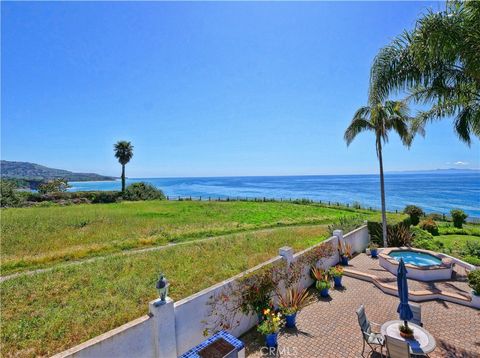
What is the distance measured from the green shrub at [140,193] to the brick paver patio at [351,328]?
139ft

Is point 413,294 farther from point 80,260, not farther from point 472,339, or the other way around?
point 80,260

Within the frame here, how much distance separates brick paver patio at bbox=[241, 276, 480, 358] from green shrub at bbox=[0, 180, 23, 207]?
4458cm

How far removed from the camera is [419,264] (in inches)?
427

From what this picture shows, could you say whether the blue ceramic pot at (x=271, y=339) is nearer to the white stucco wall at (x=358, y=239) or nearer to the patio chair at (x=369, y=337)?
the patio chair at (x=369, y=337)

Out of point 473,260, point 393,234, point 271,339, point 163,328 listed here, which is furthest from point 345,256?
point 163,328

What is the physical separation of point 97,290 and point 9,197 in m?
42.2

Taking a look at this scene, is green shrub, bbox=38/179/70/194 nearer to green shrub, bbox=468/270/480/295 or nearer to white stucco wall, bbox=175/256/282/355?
white stucco wall, bbox=175/256/282/355

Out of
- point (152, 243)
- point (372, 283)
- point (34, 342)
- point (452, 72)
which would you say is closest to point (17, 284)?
point (34, 342)

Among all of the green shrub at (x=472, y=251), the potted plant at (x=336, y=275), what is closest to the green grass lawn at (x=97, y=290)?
the potted plant at (x=336, y=275)

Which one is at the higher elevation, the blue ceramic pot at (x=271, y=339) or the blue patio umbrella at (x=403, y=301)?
the blue patio umbrella at (x=403, y=301)

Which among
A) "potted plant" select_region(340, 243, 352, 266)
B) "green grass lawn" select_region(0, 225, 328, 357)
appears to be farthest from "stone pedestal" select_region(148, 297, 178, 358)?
"potted plant" select_region(340, 243, 352, 266)

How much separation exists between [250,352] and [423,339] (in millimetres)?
3858

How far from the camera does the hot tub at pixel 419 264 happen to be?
9695mm

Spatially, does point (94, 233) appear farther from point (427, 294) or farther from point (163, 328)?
point (427, 294)
